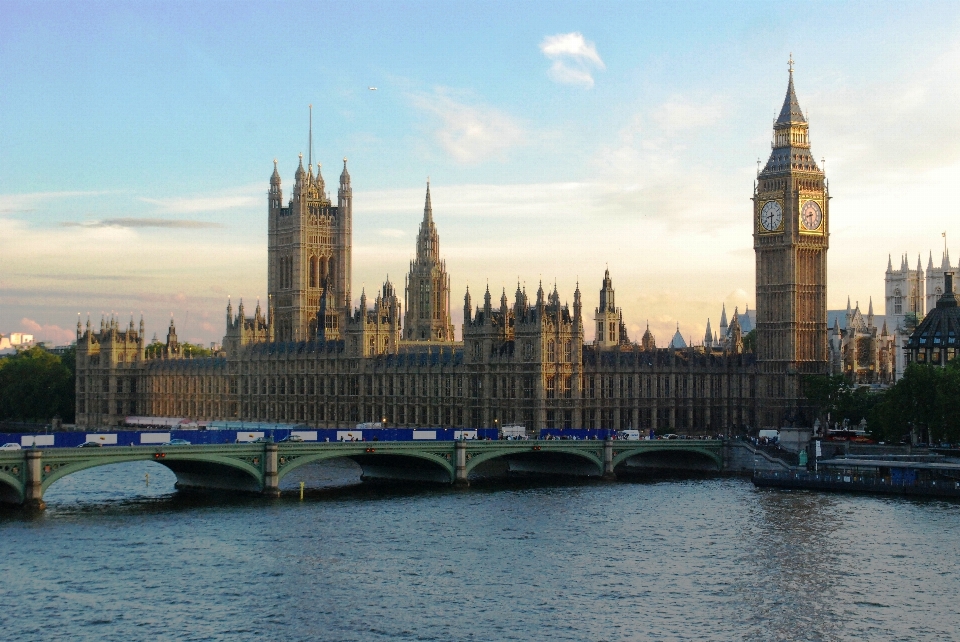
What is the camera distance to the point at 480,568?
80.1 metres

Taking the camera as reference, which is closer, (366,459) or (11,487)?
(11,487)

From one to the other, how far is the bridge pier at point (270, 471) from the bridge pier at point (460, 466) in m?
16.5

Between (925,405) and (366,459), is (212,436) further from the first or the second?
(925,405)

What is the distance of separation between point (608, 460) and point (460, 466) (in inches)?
623

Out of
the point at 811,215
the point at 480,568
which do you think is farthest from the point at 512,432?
the point at 480,568

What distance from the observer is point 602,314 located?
178 metres

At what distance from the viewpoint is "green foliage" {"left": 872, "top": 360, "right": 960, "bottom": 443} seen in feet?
397

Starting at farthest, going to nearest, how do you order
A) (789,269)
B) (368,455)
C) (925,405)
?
(789,269), (925,405), (368,455)

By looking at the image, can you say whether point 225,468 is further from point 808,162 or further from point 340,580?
point 808,162

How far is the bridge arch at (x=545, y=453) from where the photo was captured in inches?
4631

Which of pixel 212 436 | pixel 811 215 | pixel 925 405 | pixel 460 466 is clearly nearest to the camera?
pixel 212 436

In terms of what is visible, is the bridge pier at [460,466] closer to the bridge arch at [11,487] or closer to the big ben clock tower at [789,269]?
the bridge arch at [11,487]

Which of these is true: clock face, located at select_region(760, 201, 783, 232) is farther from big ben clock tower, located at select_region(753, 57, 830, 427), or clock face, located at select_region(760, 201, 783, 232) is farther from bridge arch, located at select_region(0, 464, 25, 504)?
bridge arch, located at select_region(0, 464, 25, 504)

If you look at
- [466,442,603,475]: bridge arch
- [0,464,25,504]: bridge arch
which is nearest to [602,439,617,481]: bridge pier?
[466,442,603,475]: bridge arch
